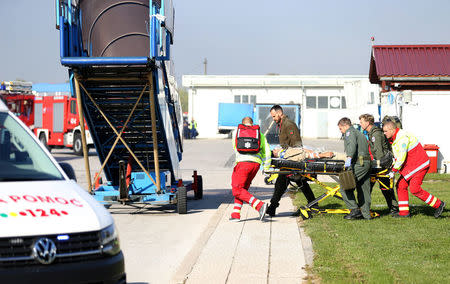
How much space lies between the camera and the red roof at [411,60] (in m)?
23.6

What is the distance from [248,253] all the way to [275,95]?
64182 mm

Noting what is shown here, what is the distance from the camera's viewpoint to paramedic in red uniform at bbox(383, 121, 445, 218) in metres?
11.7

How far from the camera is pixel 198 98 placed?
72562 mm

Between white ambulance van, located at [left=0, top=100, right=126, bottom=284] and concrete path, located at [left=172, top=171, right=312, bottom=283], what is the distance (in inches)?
82.9

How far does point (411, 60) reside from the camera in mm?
24203

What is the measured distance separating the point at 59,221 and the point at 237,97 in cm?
6769

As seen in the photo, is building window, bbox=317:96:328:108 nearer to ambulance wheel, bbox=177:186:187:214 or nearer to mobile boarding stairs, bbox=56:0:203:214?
mobile boarding stairs, bbox=56:0:203:214

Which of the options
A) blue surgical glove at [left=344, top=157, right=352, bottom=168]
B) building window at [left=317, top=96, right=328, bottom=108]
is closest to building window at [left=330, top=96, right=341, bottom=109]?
building window at [left=317, top=96, right=328, bottom=108]

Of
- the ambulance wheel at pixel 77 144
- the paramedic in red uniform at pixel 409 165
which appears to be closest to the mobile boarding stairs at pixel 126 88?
the paramedic in red uniform at pixel 409 165

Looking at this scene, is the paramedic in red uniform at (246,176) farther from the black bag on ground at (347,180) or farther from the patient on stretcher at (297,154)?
the black bag on ground at (347,180)

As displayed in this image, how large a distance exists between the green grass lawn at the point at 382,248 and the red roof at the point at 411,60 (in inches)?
436

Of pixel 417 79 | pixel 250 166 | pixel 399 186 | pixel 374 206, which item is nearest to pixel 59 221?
pixel 250 166

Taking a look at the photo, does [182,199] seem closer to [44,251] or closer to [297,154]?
[297,154]

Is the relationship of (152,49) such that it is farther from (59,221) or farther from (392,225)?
(59,221)
